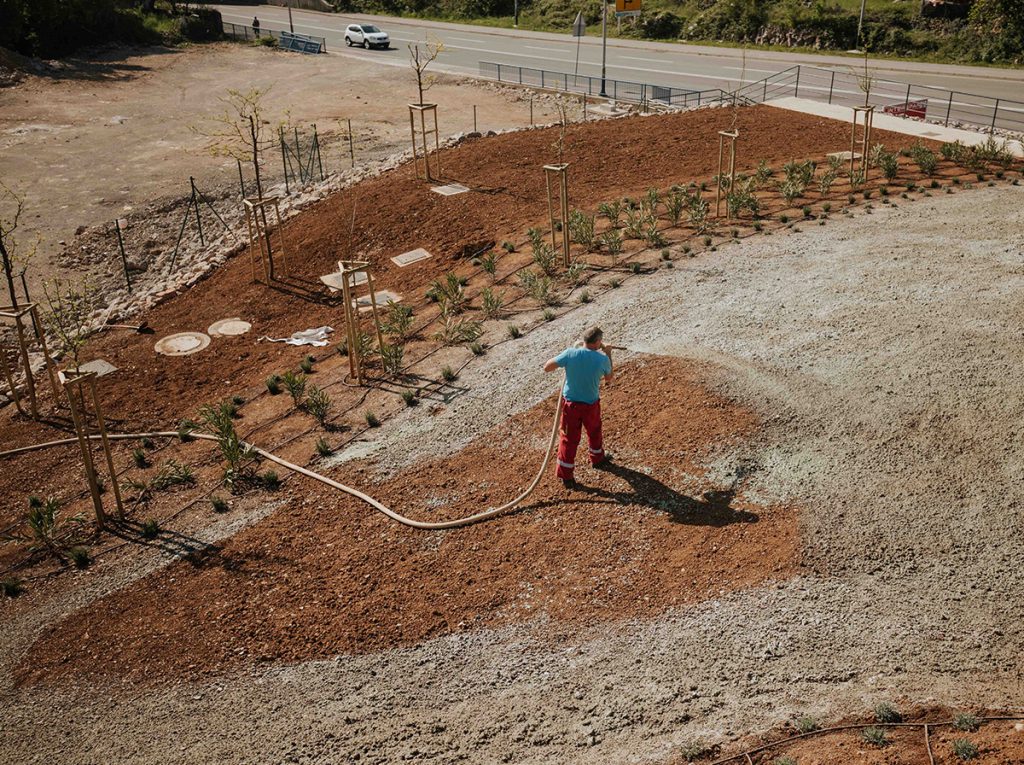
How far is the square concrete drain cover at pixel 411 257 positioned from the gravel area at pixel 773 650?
690 cm

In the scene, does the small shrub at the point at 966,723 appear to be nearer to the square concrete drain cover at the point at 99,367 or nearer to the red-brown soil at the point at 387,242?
the red-brown soil at the point at 387,242

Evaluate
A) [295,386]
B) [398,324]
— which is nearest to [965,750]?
[295,386]

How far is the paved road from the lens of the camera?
114 ft

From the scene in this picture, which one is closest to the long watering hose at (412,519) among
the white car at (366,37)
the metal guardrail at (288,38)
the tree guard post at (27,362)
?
the tree guard post at (27,362)

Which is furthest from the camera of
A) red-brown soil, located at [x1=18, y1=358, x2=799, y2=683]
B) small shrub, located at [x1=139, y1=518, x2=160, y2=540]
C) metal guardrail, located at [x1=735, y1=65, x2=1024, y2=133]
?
metal guardrail, located at [x1=735, y1=65, x2=1024, y2=133]

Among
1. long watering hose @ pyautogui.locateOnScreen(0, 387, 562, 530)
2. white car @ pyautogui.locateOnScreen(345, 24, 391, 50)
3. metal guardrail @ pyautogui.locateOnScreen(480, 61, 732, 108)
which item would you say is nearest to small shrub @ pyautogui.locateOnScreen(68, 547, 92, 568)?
long watering hose @ pyautogui.locateOnScreen(0, 387, 562, 530)

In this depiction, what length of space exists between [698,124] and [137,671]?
19.6 meters

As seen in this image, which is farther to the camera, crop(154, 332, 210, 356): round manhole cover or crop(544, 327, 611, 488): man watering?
crop(154, 332, 210, 356): round manhole cover

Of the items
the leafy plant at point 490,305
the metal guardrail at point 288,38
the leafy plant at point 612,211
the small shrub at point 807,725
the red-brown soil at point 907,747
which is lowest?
the small shrub at point 807,725

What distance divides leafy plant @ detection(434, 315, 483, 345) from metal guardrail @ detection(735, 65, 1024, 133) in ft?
49.1

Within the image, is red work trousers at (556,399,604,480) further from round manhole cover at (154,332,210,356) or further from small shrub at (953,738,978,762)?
round manhole cover at (154,332,210,356)

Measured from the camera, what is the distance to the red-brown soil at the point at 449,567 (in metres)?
8.03

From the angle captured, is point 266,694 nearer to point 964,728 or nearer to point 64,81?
point 964,728

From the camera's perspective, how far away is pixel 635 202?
17.6 m
